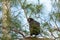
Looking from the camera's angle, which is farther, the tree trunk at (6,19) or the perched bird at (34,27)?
the perched bird at (34,27)

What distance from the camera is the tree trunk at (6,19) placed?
1.84 metres

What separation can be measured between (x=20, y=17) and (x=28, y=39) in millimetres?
168

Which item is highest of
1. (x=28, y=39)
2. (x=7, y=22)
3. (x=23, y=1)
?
(x=23, y=1)

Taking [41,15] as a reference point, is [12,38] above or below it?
below

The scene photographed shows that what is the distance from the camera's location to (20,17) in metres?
1.96

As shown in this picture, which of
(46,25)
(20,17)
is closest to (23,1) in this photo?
(20,17)

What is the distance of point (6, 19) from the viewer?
1.88 meters

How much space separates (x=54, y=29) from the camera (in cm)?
193

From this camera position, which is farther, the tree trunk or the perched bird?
the perched bird

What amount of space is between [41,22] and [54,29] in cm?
10

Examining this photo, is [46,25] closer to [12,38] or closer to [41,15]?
[41,15]

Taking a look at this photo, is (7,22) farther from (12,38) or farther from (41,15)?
(41,15)

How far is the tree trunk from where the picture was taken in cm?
184

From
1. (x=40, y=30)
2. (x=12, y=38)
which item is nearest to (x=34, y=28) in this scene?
(x=40, y=30)
